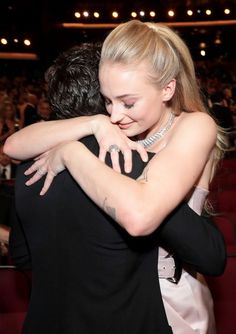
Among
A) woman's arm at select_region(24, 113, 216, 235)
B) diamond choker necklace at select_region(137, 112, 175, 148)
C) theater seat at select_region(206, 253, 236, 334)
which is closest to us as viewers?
woman's arm at select_region(24, 113, 216, 235)

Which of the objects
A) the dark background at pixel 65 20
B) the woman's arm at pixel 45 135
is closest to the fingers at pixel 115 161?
the woman's arm at pixel 45 135

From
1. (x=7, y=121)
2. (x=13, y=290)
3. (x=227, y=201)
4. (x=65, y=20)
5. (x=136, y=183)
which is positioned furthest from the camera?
(x=65, y=20)

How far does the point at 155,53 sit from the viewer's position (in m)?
1.17

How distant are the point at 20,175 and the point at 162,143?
0.43 m

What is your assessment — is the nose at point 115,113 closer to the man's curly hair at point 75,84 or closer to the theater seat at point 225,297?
the man's curly hair at point 75,84

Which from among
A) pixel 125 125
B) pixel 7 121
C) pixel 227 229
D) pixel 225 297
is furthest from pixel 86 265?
pixel 7 121

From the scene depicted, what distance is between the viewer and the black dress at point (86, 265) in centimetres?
103

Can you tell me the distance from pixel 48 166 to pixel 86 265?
0.22 meters

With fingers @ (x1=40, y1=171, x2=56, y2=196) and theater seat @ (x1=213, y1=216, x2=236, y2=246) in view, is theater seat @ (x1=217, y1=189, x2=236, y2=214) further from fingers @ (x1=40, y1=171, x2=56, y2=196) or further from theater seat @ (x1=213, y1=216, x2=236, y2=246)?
fingers @ (x1=40, y1=171, x2=56, y2=196)

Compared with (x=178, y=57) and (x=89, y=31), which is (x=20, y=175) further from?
(x=89, y=31)

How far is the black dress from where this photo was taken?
1027mm

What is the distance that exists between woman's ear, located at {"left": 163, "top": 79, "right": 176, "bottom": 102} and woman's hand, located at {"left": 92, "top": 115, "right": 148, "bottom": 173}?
172mm

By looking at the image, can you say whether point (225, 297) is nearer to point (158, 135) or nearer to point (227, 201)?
point (158, 135)

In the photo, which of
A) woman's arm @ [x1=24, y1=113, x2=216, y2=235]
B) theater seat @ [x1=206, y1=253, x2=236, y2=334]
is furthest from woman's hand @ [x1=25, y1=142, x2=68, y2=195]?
theater seat @ [x1=206, y1=253, x2=236, y2=334]
